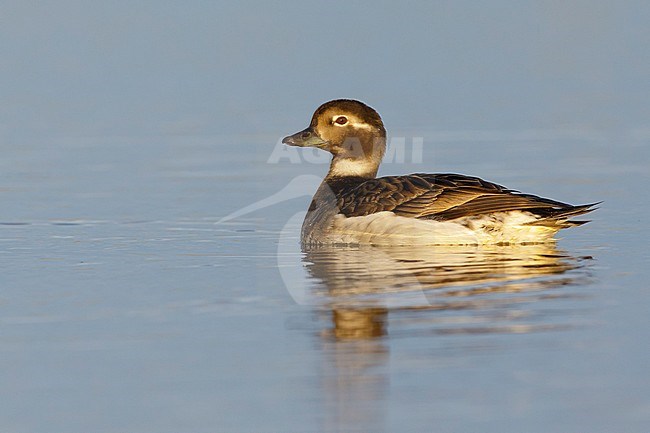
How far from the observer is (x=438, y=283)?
8648 mm

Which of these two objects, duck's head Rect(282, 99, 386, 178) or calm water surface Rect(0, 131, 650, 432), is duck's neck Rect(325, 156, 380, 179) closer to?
duck's head Rect(282, 99, 386, 178)

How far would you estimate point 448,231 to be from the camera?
404 inches

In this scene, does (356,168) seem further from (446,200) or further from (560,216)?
(560,216)

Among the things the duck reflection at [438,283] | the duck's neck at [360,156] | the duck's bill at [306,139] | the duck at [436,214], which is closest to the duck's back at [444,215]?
the duck at [436,214]

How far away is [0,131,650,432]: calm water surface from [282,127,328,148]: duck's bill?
27.1 inches

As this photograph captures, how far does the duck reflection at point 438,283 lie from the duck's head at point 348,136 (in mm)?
1516

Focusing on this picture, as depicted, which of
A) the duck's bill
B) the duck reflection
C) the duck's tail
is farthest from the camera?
the duck's bill

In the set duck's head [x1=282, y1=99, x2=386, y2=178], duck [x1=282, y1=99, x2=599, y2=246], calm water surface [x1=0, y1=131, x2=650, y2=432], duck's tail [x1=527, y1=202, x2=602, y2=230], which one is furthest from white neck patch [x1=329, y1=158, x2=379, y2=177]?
duck's tail [x1=527, y1=202, x2=602, y2=230]

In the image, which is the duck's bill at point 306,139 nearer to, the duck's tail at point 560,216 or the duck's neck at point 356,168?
the duck's neck at point 356,168

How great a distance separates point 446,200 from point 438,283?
5.65ft

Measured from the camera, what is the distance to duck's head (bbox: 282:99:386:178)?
11.8 meters

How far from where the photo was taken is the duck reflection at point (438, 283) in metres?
7.50

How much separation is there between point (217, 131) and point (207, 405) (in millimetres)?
10858

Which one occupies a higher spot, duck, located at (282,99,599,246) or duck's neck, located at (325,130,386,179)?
duck's neck, located at (325,130,386,179)
